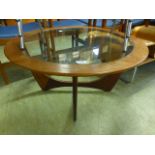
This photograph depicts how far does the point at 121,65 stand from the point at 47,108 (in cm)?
78

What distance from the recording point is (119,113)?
1.40 m

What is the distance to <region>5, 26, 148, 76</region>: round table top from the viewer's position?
872 mm

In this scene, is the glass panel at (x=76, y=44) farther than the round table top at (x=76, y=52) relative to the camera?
Yes

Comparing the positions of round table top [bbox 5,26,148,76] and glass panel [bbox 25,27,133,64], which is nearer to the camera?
round table top [bbox 5,26,148,76]

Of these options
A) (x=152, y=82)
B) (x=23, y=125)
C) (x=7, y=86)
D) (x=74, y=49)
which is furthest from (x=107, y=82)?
(x=7, y=86)

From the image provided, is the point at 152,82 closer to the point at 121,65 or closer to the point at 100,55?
the point at 100,55

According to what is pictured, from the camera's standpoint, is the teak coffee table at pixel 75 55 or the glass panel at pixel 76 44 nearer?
the teak coffee table at pixel 75 55

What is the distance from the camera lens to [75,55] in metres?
1.26

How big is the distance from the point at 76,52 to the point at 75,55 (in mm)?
80

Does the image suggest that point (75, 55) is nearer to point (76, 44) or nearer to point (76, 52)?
point (76, 52)

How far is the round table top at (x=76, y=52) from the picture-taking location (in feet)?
2.86

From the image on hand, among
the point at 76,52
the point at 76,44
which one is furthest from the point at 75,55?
the point at 76,44

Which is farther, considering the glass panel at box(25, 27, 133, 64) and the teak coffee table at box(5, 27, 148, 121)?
the glass panel at box(25, 27, 133, 64)

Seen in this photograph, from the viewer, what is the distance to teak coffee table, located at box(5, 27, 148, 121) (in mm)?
872
